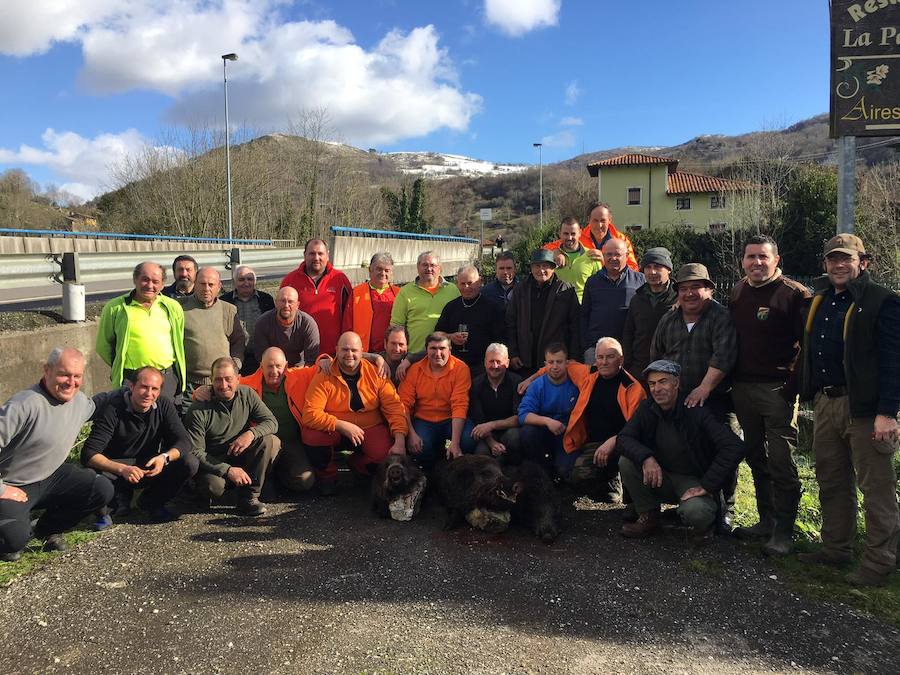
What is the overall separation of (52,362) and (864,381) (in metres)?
5.16

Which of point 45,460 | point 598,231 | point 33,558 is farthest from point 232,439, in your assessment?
point 598,231

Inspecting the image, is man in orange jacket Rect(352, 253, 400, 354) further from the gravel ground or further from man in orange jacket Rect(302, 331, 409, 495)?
the gravel ground

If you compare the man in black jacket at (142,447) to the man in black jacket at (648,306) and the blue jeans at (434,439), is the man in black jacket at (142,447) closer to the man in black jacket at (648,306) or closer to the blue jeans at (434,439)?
the blue jeans at (434,439)

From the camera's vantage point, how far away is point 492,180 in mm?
131000

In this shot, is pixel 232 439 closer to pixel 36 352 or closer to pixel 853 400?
pixel 36 352

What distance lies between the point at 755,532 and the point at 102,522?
490 centimetres

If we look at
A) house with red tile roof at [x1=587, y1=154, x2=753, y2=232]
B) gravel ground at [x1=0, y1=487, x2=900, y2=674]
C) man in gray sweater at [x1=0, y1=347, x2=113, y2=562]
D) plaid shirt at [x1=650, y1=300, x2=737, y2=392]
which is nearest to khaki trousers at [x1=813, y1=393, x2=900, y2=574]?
gravel ground at [x1=0, y1=487, x2=900, y2=674]

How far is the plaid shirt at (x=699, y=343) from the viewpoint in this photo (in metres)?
4.58

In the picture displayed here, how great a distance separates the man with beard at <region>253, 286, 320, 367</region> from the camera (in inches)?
236

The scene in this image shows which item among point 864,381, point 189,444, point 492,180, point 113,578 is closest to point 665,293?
point 864,381

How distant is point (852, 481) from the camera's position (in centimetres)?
417

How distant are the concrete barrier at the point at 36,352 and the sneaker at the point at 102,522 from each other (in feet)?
5.76

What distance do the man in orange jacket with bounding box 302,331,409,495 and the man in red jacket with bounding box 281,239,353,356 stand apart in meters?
1.09

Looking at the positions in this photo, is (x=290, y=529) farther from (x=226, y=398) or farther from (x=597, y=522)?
(x=597, y=522)
